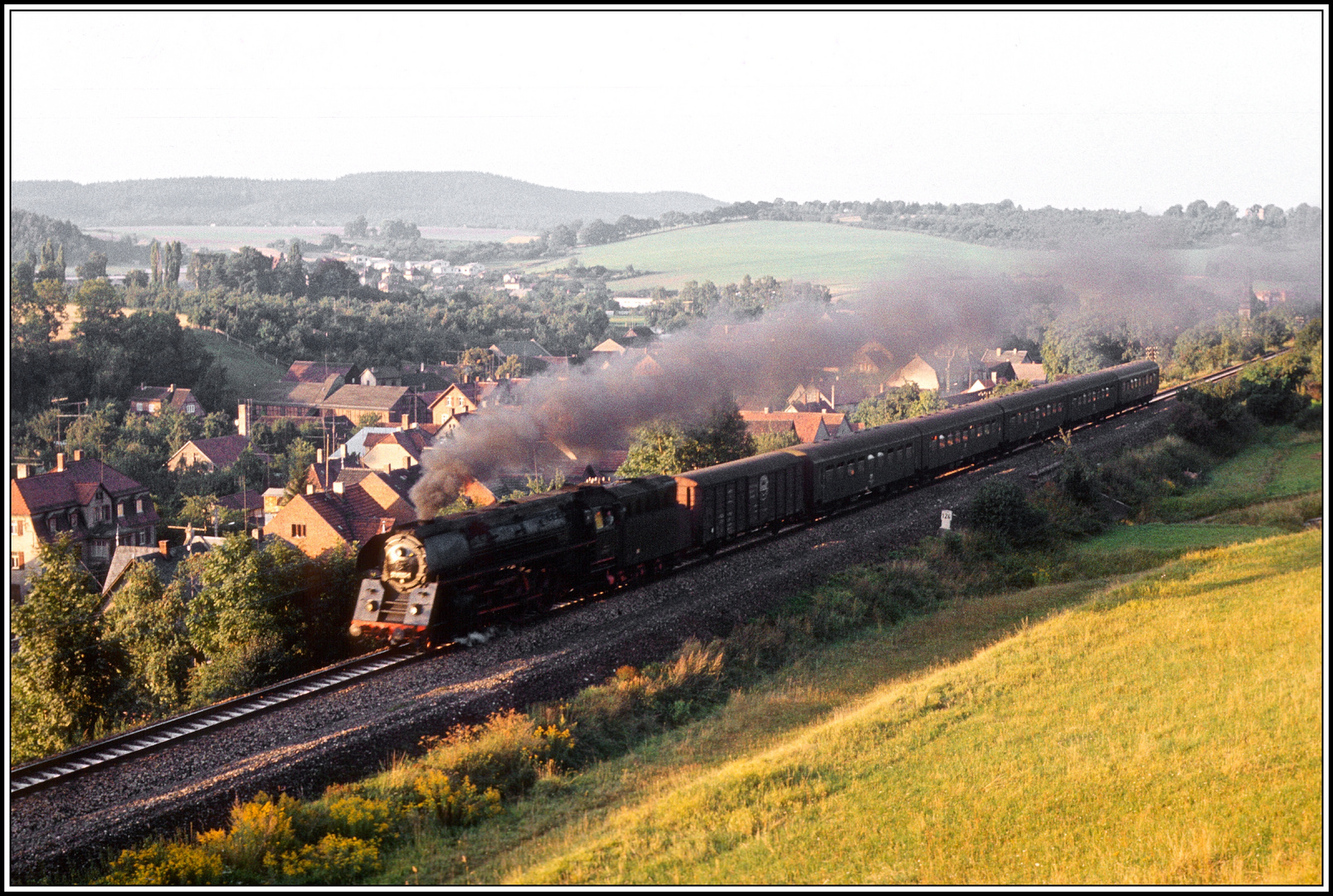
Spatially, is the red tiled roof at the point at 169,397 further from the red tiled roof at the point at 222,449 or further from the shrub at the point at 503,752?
the shrub at the point at 503,752

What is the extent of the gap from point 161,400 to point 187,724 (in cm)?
10746

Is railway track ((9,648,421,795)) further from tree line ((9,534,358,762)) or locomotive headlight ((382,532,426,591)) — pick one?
tree line ((9,534,358,762))

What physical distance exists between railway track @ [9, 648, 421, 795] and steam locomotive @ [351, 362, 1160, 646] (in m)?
1.04

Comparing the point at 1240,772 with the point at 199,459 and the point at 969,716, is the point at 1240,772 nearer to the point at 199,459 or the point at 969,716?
the point at 969,716

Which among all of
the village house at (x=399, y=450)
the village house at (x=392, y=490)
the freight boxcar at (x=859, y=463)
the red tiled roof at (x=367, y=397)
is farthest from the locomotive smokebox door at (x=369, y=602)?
the red tiled roof at (x=367, y=397)

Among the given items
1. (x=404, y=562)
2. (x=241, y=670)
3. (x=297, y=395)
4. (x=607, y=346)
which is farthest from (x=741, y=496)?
(x=607, y=346)

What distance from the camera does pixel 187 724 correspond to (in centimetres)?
2103

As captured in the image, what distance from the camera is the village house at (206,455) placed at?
3752 inches

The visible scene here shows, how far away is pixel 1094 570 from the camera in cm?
3931

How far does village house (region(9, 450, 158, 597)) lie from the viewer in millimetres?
61438

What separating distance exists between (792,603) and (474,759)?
13.8m

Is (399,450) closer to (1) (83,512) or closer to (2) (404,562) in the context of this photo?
(1) (83,512)

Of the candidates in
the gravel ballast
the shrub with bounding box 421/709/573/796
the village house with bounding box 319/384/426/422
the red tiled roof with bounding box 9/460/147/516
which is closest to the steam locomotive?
the gravel ballast

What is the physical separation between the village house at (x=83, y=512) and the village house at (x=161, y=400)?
147ft
